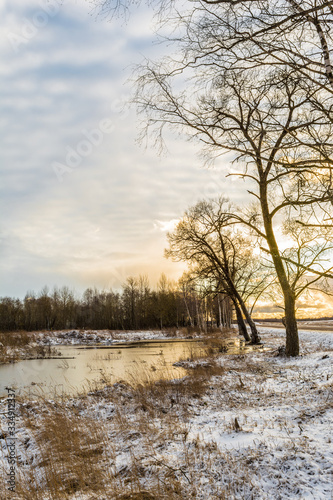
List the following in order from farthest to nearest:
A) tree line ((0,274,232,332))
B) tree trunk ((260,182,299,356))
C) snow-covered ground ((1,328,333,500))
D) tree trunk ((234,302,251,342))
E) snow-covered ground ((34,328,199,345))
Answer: tree line ((0,274,232,332))
snow-covered ground ((34,328,199,345))
tree trunk ((234,302,251,342))
tree trunk ((260,182,299,356))
snow-covered ground ((1,328,333,500))

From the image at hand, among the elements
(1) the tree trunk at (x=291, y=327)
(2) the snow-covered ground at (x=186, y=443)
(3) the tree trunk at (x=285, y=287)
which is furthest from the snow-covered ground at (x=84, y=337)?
(2) the snow-covered ground at (x=186, y=443)

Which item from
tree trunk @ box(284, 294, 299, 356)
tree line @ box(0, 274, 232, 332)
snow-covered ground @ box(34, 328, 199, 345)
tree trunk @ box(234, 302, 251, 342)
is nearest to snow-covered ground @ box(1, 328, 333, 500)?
tree trunk @ box(284, 294, 299, 356)

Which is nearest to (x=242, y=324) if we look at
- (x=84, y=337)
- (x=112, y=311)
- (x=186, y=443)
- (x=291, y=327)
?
(x=291, y=327)

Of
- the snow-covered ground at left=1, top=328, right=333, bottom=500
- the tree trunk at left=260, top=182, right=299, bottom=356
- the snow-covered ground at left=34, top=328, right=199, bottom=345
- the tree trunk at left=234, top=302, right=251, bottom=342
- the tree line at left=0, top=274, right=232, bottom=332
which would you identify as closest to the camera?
the snow-covered ground at left=1, top=328, right=333, bottom=500

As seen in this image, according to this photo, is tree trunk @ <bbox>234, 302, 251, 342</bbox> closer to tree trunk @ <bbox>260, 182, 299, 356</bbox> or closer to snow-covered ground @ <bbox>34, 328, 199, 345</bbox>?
tree trunk @ <bbox>260, 182, 299, 356</bbox>

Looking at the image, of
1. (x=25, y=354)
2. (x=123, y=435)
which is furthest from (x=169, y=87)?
(x=25, y=354)

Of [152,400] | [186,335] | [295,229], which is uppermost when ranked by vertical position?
[295,229]

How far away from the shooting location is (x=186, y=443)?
461cm

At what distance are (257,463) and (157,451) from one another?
1.42 meters

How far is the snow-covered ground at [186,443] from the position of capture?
342 cm

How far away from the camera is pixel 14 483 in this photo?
13.4 feet

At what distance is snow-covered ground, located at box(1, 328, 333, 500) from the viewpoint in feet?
11.2

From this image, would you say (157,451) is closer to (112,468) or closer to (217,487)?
(112,468)

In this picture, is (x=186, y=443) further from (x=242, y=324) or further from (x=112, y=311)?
(x=112, y=311)
